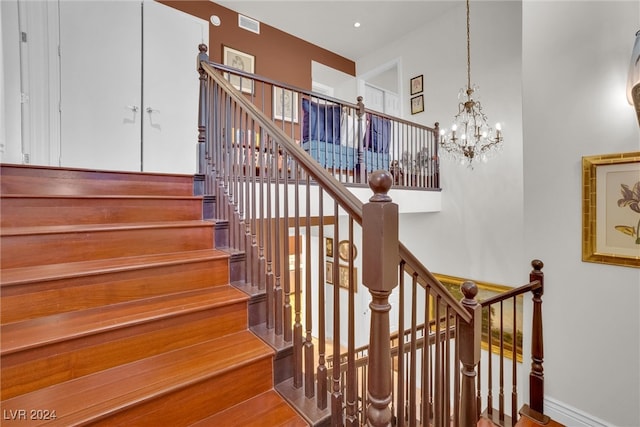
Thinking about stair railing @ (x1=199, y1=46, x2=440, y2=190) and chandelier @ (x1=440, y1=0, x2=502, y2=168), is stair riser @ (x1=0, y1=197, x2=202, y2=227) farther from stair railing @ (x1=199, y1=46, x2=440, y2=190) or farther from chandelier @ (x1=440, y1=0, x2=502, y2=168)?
chandelier @ (x1=440, y1=0, x2=502, y2=168)

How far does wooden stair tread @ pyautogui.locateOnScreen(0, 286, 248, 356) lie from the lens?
107 centimetres

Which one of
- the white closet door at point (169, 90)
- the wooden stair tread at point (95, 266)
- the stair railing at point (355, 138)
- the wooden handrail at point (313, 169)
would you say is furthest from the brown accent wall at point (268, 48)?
the wooden stair tread at point (95, 266)

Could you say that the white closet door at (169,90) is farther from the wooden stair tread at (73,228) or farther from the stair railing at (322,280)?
the wooden stair tread at (73,228)

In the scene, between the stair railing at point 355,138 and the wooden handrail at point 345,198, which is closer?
the wooden handrail at point 345,198

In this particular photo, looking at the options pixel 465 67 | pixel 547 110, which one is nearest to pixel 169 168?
pixel 547 110

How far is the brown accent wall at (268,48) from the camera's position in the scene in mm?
4266

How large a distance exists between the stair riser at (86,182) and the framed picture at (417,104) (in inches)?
161

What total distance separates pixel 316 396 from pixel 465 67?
4.78m

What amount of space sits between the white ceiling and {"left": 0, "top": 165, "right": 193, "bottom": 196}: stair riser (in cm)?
353

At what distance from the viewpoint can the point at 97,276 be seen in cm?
136

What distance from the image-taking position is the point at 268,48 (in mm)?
4977

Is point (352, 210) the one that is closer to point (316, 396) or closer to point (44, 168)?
point (316, 396)

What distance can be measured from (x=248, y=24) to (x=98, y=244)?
14.5 feet

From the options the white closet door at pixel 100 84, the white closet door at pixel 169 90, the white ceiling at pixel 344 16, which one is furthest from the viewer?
the white ceiling at pixel 344 16
